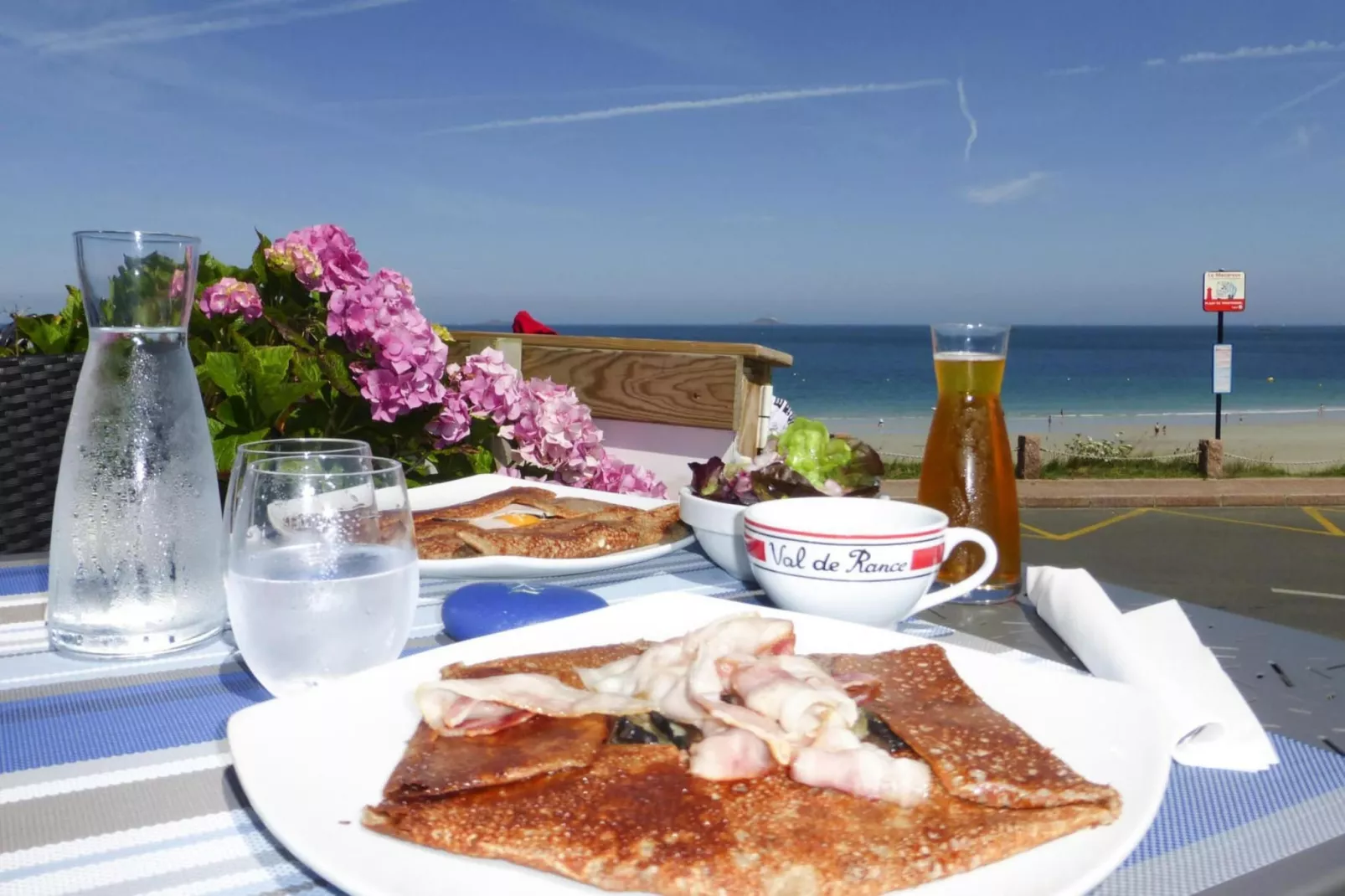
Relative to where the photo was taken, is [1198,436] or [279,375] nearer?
[279,375]

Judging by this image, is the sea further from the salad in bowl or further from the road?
the salad in bowl

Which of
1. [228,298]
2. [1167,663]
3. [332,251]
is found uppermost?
[332,251]

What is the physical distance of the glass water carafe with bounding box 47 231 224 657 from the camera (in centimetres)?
124

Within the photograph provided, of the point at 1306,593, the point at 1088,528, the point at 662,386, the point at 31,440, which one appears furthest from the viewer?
the point at 1088,528

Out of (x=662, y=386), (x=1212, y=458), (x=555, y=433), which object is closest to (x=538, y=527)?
(x=555, y=433)

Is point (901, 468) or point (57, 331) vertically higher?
point (57, 331)

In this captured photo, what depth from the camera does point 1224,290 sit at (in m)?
16.8

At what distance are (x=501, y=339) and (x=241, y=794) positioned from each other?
12.8ft

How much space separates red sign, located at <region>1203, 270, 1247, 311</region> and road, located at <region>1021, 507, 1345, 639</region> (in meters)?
4.37

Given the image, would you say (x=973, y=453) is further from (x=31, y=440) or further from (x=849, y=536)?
(x=31, y=440)

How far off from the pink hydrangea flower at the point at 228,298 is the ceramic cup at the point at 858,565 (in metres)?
1.73

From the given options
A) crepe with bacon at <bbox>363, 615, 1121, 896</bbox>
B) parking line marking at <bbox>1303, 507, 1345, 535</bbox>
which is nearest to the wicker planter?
crepe with bacon at <bbox>363, 615, 1121, 896</bbox>

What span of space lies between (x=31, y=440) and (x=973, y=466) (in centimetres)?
208

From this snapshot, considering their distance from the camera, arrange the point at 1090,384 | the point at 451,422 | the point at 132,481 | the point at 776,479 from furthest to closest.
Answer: the point at 1090,384
the point at 451,422
the point at 776,479
the point at 132,481
